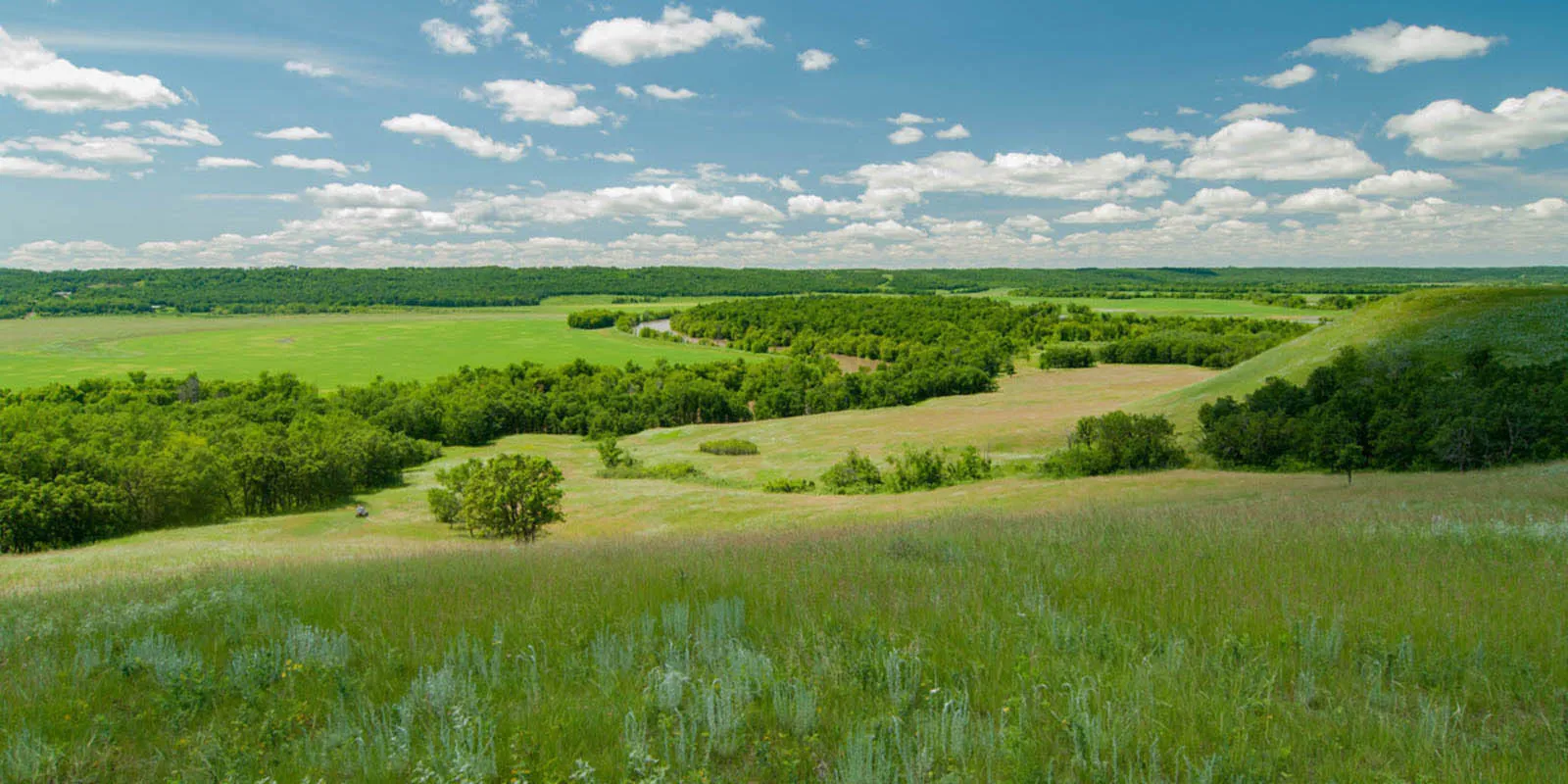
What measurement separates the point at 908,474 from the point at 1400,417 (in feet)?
107

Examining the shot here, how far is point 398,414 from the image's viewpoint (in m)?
106

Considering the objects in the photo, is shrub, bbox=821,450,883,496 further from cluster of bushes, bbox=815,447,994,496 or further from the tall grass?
the tall grass

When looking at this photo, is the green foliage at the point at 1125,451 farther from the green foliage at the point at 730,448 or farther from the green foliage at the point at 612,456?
the green foliage at the point at 612,456

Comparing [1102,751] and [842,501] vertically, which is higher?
[1102,751]

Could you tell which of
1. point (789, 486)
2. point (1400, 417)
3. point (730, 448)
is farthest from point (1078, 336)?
point (1400, 417)

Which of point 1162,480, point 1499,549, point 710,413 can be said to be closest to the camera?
point 1499,549

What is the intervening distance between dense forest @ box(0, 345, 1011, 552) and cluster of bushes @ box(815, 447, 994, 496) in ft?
164

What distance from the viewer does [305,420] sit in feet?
298

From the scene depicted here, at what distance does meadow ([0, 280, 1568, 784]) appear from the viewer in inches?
162

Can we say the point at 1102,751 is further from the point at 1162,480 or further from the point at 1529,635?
the point at 1162,480

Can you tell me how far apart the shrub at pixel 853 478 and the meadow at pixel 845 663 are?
168ft

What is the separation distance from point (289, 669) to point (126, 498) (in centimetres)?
7440

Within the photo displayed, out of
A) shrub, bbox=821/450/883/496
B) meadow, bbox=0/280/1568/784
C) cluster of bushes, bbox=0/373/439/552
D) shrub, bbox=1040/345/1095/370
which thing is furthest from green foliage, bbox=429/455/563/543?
shrub, bbox=1040/345/1095/370

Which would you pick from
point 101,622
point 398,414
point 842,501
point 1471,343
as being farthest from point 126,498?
point 1471,343
